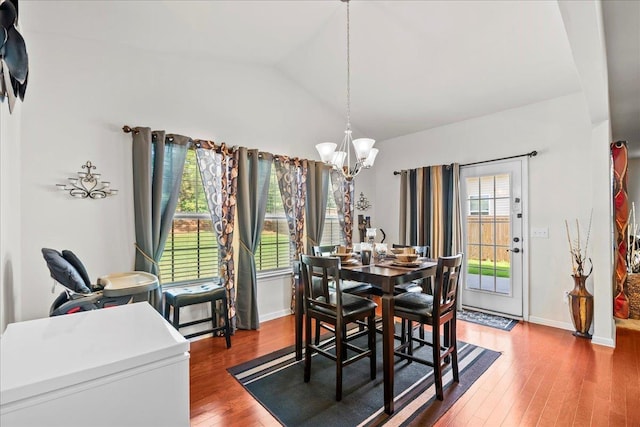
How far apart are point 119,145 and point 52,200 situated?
0.74 metres

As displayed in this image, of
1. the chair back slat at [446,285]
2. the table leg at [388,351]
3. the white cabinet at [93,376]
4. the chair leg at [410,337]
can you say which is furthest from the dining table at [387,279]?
the white cabinet at [93,376]

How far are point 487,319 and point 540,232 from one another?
129 centimetres

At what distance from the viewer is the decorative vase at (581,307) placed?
322cm

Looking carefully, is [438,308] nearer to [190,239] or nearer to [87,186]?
[190,239]

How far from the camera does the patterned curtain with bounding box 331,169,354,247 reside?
4.89m

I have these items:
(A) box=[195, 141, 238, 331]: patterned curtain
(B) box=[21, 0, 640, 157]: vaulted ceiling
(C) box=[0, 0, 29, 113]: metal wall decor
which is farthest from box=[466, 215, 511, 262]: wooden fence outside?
(C) box=[0, 0, 29, 113]: metal wall decor

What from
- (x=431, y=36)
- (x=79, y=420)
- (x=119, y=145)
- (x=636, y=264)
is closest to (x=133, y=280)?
(x=119, y=145)

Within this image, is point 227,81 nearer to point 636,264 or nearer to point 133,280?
point 133,280

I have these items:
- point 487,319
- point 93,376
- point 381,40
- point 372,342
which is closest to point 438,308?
point 372,342

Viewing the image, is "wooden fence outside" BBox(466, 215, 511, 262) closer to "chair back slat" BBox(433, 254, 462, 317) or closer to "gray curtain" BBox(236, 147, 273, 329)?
"chair back slat" BBox(433, 254, 462, 317)

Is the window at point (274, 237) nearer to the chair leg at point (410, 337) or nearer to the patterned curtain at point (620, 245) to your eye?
the chair leg at point (410, 337)

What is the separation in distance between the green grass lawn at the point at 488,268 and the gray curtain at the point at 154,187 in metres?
4.00

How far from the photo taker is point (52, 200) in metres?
2.57

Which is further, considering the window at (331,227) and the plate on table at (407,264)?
the window at (331,227)
